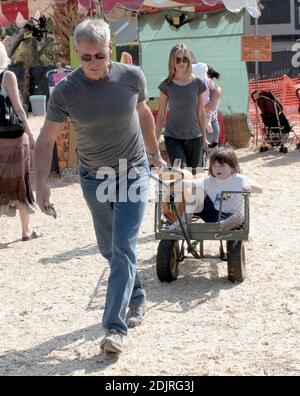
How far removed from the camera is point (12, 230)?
7.69 metres

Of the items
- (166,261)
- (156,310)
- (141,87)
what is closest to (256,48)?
(166,261)

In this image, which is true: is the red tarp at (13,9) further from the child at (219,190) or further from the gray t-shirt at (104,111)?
the gray t-shirt at (104,111)

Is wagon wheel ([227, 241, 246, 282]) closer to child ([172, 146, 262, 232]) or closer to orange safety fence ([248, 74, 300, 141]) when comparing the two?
child ([172, 146, 262, 232])

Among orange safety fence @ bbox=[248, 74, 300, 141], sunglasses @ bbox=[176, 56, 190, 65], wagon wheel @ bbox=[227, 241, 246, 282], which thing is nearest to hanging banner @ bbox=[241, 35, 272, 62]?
orange safety fence @ bbox=[248, 74, 300, 141]

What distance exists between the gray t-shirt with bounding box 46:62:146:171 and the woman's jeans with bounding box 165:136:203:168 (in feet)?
7.88

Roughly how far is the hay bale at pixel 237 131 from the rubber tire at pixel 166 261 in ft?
27.7

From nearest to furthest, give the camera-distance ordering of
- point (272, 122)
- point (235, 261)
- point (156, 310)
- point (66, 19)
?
point (156, 310)
point (235, 261)
point (272, 122)
point (66, 19)

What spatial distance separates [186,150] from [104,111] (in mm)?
2715

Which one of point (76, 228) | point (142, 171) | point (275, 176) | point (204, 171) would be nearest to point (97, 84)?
point (142, 171)

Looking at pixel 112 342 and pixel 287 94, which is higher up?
pixel 287 94

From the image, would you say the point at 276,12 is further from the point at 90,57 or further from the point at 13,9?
the point at 90,57

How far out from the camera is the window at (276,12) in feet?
122

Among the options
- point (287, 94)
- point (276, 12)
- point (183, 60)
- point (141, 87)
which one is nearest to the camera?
point (141, 87)

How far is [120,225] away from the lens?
13.6 feet
